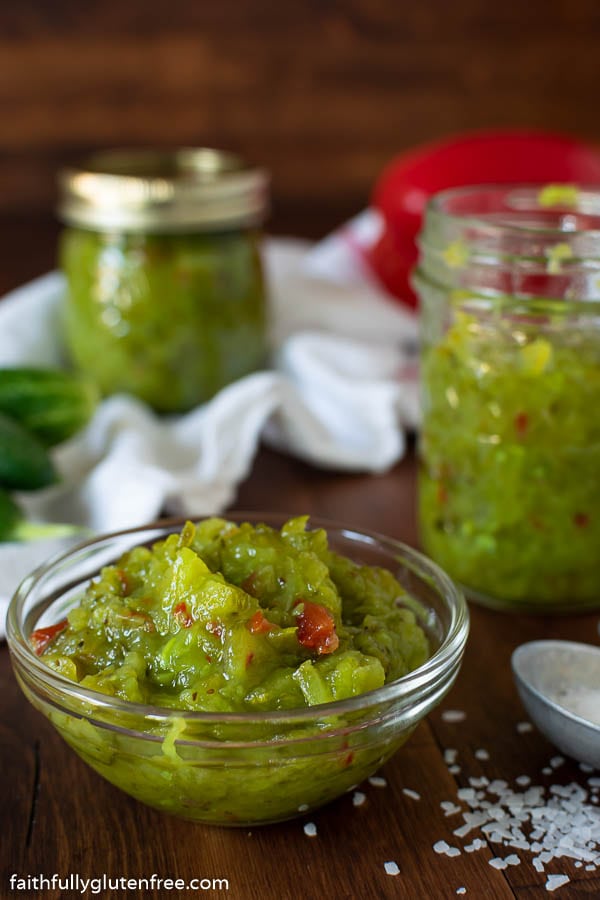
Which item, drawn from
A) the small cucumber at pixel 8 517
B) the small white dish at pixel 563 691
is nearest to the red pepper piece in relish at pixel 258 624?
the small white dish at pixel 563 691

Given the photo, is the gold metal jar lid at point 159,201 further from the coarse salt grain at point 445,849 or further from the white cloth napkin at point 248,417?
the coarse salt grain at point 445,849

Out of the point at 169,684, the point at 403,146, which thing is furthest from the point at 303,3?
the point at 169,684

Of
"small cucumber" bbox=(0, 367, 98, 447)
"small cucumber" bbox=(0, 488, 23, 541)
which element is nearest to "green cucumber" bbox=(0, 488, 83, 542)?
"small cucumber" bbox=(0, 488, 23, 541)

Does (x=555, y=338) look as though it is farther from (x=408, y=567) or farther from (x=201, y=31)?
(x=201, y=31)

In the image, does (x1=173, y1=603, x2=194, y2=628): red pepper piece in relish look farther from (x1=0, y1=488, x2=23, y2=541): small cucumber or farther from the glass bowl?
(x1=0, y1=488, x2=23, y2=541): small cucumber

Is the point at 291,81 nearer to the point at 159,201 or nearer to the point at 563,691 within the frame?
the point at 159,201
